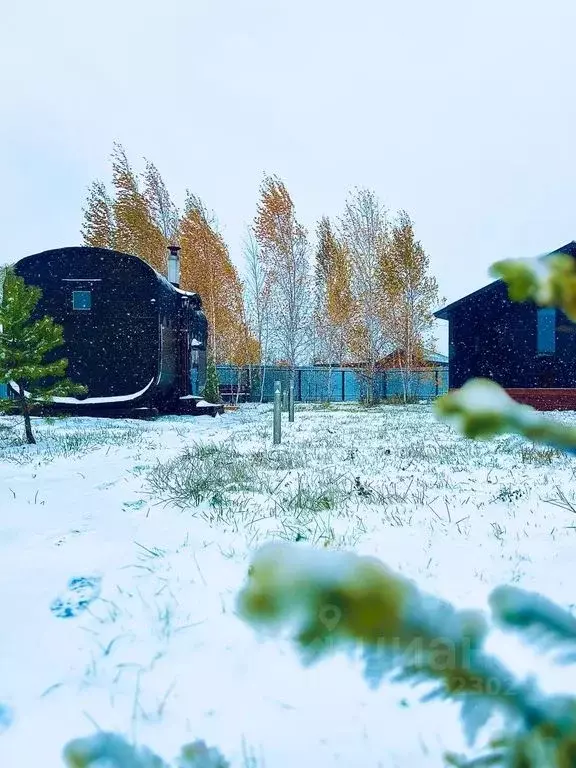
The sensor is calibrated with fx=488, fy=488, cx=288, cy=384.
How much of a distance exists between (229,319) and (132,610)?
24090mm

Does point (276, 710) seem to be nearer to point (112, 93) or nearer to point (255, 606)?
point (255, 606)

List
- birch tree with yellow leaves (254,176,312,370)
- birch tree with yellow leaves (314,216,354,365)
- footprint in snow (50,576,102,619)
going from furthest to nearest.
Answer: birch tree with yellow leaves (314,216,354,365), birch tree with yellow leaves (254,176,312,370), footprint in snow (50,576,102,619)

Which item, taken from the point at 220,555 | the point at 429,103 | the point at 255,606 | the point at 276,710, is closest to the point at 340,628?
the point at 255,606

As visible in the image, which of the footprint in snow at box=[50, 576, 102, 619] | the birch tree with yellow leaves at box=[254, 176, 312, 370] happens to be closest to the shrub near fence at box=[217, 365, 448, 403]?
the birch tree with yellow leaves at box=[254, 176, 312, 370]

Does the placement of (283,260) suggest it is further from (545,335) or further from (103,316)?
(103,316)

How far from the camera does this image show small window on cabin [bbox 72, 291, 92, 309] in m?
14.0

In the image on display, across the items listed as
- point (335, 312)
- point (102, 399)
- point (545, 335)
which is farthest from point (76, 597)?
point (335, 312)

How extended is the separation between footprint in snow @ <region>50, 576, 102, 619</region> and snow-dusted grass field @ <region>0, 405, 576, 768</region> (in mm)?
38

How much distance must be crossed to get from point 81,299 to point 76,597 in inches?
522

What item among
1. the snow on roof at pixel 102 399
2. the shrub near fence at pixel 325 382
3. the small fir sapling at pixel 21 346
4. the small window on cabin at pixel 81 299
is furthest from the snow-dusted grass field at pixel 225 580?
the shrub near fence at pixel 325 382

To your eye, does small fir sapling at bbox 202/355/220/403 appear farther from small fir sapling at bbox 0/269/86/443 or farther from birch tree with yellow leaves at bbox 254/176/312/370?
small fir sapling at bbox 0/269/86/443

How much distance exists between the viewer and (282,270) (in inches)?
1013

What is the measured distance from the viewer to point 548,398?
687 inches

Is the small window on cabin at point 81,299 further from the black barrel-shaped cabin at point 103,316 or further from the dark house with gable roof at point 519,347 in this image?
the dark house with gable roof at point 519,347
